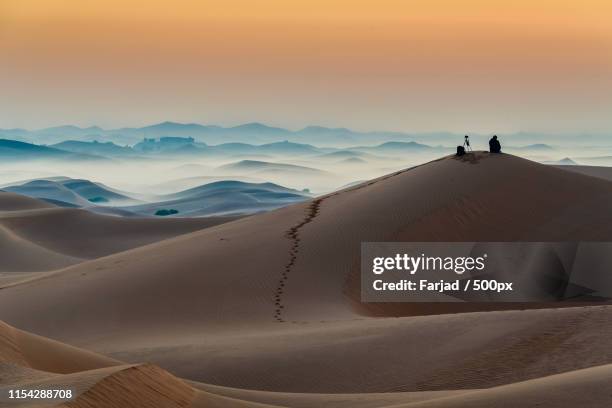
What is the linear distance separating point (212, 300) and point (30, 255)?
103 ft

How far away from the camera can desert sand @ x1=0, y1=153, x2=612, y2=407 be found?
1152cm

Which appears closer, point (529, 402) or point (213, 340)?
point (529, 402)

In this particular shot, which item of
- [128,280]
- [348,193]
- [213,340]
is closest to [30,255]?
[348,193]

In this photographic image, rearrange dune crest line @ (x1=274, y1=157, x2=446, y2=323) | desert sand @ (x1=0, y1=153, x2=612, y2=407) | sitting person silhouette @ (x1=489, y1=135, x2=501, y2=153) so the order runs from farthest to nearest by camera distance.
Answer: sitting person silhouette @ (x1=489, y1=135, x2=501, y2=153), dune crest line @ (x1=274, y1=157, x2=446, y2=323), desert sand @ (x1=0, y1=153, x2=612, y2=407)

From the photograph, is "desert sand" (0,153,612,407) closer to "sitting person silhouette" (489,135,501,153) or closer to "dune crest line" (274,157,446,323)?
"dune crest line" (274,157,446,323)

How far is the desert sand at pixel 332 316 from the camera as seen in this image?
11516mm

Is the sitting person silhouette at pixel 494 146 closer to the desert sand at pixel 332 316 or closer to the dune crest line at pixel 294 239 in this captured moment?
the desert sand at pixel 332 316

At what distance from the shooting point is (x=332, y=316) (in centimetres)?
2006

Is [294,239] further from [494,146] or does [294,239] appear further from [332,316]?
[494,146]

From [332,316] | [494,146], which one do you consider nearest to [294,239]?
[332,316]

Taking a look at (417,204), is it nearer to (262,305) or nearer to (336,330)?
(262,305)

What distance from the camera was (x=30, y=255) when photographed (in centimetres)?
5106

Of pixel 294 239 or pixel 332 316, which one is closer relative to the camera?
pixel 332 316

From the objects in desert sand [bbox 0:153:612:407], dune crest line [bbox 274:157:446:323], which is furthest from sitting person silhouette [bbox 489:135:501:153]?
dune crest line [bbox 274:157:446:323]
